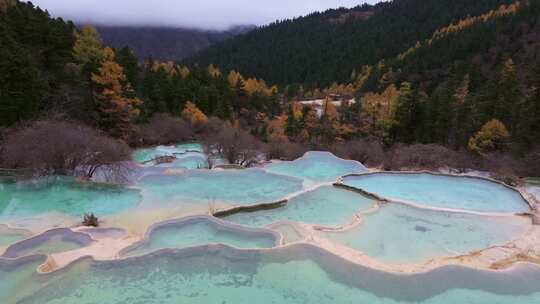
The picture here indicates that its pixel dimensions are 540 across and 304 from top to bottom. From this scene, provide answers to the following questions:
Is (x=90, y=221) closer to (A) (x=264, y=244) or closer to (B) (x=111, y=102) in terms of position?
(A) (x=264, y=244)

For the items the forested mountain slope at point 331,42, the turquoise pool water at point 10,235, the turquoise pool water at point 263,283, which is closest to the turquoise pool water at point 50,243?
the turquoise pool water at point 10,235

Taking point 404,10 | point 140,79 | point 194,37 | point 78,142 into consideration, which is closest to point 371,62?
point 404,10

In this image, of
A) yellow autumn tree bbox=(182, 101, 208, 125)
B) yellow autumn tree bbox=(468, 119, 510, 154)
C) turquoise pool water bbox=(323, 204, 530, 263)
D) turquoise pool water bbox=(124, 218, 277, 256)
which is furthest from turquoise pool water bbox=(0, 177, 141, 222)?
yellow autumn tree bbox=(468, 119, 510, 154)

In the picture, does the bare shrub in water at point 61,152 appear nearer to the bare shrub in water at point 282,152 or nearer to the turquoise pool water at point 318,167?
the turquoise pool water at point 318,167

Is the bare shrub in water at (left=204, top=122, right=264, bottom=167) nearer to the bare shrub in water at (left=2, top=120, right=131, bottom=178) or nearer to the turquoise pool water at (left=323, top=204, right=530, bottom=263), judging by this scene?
the bare shrub in water at (left=2, top=120, right=131, bottom=178)

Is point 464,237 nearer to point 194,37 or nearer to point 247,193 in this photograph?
point 247,193

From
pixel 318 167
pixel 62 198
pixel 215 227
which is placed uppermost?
pixel 62 198

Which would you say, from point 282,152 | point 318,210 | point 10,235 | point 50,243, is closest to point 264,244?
point 318,210
